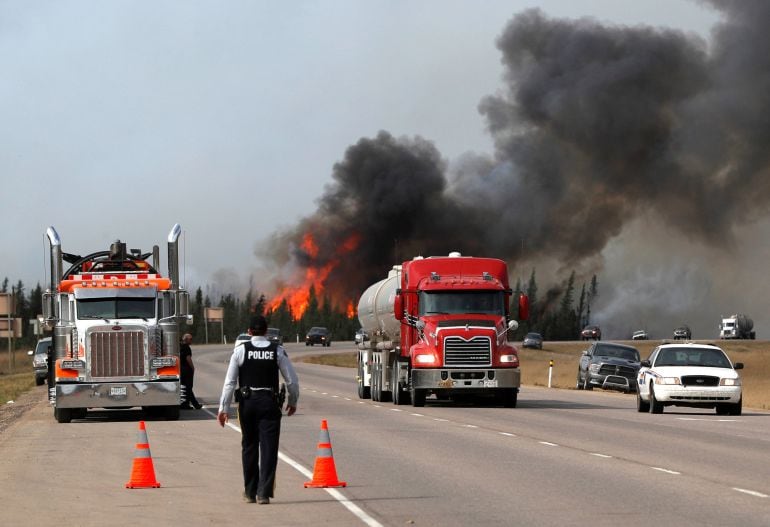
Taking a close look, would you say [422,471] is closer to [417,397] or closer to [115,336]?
[115,336]

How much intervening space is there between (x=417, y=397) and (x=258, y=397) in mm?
21396

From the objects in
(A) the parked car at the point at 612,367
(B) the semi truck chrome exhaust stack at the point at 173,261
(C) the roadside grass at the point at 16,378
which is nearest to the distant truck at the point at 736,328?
(C) the roadside grass at the point at 16,378

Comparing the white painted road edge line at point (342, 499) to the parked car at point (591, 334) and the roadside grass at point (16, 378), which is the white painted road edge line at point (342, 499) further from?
the parked car at point (591, 334)

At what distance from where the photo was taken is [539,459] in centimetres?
1894

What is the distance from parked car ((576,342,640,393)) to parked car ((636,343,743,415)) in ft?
49.3

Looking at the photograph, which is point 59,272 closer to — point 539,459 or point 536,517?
point 539,459

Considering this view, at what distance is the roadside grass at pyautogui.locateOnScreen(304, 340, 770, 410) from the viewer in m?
53.2

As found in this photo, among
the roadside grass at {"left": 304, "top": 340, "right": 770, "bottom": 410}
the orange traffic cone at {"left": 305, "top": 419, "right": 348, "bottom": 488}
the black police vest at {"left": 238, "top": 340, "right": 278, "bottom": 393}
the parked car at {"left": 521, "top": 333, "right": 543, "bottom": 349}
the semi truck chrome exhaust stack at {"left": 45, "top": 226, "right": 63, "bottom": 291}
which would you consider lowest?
A: the roadside grass at {"left": 304, "top": 340, "right": 770, "bottom": 410}

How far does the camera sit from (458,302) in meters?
34.5

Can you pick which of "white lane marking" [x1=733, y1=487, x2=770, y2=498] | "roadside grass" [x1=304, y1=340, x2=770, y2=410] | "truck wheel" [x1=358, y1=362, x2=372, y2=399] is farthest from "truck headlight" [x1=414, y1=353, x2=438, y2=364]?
"white lane marking" [x1=733, y1=487, x2=770, y2=498]

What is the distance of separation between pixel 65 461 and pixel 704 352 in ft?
59.1

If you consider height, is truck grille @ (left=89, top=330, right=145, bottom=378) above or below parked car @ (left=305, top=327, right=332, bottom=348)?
above

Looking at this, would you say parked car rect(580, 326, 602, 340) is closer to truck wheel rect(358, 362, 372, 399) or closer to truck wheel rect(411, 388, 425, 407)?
truck wheel rect(358, 362, 372, 399)

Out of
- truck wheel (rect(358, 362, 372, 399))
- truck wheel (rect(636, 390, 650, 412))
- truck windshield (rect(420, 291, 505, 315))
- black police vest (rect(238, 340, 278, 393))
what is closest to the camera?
black police vest (rect(238, 340, 278, 393))
